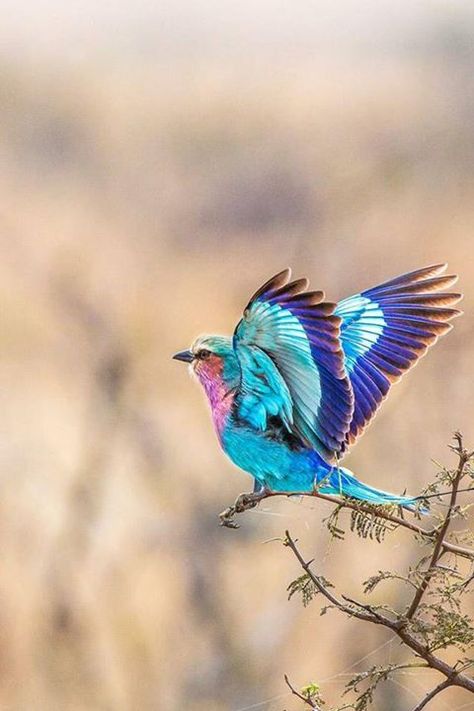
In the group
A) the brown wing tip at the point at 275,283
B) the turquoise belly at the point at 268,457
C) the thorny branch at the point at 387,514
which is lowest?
the thorny branch at the point at 387,514

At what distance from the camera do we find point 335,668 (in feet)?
7.23

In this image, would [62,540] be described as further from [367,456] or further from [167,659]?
[367,456]

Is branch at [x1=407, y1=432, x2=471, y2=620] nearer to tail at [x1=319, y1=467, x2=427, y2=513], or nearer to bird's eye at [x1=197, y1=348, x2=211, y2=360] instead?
tail at [x1=319, y1=467, x2=427, y2=513]

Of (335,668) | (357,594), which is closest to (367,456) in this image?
(357,594)

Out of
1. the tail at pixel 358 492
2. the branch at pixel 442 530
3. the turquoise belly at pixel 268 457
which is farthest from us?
the turquoise belly at pixel 268 457

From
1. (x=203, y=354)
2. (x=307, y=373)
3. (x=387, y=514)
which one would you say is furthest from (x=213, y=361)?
(x=387, y=514)

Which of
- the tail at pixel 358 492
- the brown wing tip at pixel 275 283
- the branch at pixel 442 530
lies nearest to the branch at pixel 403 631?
the branch at pixel 442 530

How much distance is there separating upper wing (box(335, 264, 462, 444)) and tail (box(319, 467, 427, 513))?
0.04 meters

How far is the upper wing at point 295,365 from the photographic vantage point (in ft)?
3.35

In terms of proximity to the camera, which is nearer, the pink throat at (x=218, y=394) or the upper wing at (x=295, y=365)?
the upper wing at (x=295, y=365)

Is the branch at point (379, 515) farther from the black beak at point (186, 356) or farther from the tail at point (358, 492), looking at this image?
the black beak at point (186, 356)

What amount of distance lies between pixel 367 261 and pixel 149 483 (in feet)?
2.05

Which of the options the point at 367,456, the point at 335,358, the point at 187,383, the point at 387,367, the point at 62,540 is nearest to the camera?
the point at 335,358

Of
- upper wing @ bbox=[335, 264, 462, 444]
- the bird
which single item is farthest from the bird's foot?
upper wing @ bbox=[335, 264, 462, 444]
